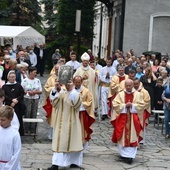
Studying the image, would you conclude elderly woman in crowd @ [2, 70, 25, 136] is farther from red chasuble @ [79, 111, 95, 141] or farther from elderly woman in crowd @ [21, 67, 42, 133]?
red chasuble @ [79, 111, 95, 141]

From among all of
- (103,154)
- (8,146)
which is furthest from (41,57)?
(8,146)

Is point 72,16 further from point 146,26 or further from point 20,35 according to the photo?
point 20,35

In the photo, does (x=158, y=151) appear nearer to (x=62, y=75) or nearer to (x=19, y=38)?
(x=62, y=75)

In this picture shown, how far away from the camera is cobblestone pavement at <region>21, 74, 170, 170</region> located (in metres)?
9.44

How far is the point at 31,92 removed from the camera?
11.4 m

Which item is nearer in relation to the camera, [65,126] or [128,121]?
[65,126]

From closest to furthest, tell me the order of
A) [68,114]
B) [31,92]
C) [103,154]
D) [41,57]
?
[68,114] → [103,154] → [31,92] → [41,57]

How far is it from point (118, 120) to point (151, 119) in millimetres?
5630

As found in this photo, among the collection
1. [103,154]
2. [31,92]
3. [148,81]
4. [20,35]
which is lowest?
[103,154]

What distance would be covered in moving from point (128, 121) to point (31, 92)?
8.74ft

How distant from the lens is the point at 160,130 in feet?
44.5

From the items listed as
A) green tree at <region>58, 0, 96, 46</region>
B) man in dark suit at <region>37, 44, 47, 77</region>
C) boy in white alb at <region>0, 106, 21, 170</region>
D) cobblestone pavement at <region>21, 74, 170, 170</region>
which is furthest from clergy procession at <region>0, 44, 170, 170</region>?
green tree at <region>58, 0, 96, 46</region>

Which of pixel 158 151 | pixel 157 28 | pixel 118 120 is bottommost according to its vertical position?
pixel 158 151

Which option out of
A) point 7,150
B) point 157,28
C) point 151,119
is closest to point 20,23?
point 157,28
